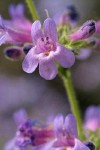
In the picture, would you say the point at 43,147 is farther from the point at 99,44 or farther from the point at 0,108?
the point at 0,108

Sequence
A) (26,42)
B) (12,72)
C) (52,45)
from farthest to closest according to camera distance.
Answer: (12,72) < (26,42) < (52,45)

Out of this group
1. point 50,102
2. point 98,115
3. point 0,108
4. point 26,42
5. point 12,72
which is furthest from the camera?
point 12,72

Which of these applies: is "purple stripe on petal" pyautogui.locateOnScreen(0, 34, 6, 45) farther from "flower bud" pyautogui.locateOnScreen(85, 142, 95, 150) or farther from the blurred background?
the blurred background

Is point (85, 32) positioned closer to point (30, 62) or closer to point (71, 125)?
point (30, 62)

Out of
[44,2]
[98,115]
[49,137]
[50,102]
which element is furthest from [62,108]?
[49,137]

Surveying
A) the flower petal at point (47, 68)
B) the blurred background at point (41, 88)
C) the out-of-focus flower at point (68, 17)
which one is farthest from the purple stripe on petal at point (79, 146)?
the blurred background at point (41, 88)

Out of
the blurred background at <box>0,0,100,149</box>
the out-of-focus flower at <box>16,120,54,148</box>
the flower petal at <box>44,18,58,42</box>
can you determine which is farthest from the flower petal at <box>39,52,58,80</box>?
the blurred background at <box>0,0,100,149</box>
